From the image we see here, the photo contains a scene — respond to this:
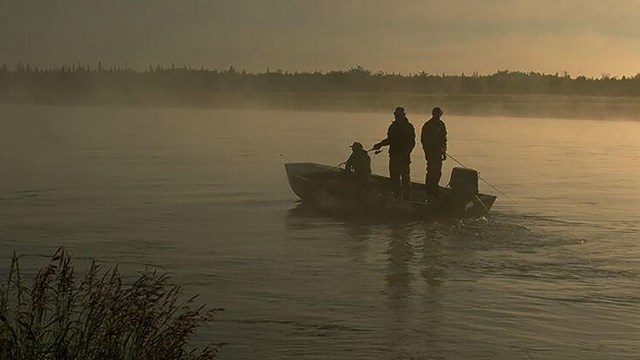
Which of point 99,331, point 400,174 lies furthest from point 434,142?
point 99,331

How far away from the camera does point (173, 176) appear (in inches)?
1248

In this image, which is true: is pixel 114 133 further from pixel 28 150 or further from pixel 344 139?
pixel 28 150

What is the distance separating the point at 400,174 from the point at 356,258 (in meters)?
4.67

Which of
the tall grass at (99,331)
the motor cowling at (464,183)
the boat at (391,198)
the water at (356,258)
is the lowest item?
the water at (356,258)

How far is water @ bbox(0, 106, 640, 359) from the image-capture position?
1095 cm

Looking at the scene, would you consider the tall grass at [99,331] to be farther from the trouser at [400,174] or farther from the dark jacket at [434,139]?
the trouser at [400,174]

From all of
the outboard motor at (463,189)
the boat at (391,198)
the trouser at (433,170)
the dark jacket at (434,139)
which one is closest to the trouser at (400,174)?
the boat at (391,198)

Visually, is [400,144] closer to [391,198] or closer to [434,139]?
[434,139]

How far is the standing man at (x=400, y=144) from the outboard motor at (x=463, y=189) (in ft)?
3.16

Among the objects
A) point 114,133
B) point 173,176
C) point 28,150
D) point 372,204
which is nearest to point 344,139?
point 114,133

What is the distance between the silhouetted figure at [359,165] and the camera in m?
20.7

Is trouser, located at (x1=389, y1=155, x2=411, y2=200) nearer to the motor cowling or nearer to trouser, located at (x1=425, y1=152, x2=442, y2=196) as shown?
trouser, located at (x1=425, y1=152, x2=442, y2=196)

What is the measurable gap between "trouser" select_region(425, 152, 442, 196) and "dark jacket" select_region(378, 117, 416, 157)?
0.40 m

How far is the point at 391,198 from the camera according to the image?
19891mm
